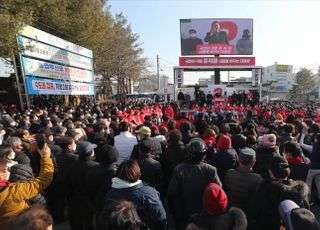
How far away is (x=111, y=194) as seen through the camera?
270 centimetres

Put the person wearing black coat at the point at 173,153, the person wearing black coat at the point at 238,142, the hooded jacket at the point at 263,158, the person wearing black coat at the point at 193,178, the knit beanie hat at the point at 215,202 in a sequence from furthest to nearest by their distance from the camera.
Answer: the person wearing black coat at the point at 238,142 → the person wearing black coat at the point at 173,153 → the hooded jacket at the point at 263,158 → the person wearing black coat at the point at 193,178 → the knit beanie hat at the point at 215,202

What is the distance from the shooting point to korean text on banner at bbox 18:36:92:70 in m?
11.2

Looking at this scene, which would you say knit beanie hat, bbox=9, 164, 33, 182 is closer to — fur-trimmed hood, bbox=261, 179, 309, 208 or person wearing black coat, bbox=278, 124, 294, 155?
fur-trimmed hood, bbox=261, 179, 309, 208

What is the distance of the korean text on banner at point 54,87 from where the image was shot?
11656 millimetres

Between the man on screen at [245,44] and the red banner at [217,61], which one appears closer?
the red banner at [217,61]

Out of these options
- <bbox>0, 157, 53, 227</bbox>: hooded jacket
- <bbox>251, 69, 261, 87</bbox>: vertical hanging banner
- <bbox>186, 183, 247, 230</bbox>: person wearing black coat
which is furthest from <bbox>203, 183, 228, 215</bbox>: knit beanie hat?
<bbox>251, 69, 261, 87</bbox>: vertical hanging banner

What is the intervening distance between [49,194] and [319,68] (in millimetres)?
68194

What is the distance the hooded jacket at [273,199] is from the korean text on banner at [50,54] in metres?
10.8

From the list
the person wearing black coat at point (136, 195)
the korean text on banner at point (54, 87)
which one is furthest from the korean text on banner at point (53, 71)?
the person wearing black coat at point (136, 195)

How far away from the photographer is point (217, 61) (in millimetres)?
26141

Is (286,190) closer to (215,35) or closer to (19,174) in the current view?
(19,174)

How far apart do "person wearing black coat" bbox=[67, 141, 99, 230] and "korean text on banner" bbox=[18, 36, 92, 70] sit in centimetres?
865

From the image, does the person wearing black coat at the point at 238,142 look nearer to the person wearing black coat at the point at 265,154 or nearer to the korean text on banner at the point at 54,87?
the person wearing black coat at the point at 265,154

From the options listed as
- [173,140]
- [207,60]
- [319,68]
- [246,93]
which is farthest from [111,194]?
[319,68]
